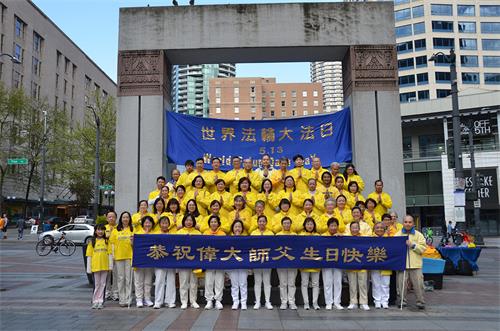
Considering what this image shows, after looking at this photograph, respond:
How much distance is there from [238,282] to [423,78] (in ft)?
192

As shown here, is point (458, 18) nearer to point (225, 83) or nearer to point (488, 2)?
point (488, 2)

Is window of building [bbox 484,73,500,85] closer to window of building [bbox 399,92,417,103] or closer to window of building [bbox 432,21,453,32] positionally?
window of building [bbox 432,21,453,32]

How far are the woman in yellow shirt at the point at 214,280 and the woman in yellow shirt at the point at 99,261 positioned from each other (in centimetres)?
203

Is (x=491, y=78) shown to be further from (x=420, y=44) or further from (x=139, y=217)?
(x=139, y=217)

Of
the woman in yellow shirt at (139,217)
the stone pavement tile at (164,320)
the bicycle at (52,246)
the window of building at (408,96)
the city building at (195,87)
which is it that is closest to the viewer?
the stone pavement tile at (164,320)

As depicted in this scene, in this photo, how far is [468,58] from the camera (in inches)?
2365

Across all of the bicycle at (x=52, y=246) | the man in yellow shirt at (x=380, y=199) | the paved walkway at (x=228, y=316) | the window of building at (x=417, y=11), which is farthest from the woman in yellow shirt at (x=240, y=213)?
the window of building at (x=417, y=11)

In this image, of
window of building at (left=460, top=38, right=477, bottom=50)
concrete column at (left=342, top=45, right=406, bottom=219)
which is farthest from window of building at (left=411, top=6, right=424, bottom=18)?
concrete column at (left=342, top=45, right=406, bottom=219)

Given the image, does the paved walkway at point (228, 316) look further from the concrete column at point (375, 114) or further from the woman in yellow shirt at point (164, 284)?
Result: the concrete column at point (375, 114)

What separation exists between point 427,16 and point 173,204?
61.0 meters

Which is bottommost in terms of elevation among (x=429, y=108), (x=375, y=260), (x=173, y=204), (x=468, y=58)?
(x=375, y=260)

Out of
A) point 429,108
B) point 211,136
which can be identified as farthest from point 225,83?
point 211,136

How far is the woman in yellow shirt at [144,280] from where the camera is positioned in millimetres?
8516

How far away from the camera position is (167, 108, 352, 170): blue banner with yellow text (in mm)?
10734
